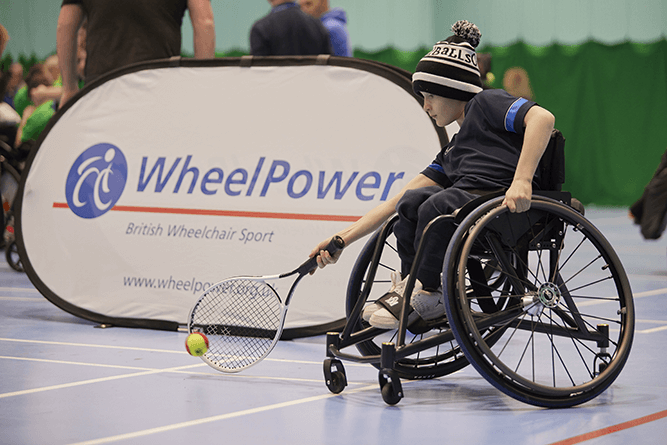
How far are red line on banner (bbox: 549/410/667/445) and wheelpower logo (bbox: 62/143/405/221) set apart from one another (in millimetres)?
1370

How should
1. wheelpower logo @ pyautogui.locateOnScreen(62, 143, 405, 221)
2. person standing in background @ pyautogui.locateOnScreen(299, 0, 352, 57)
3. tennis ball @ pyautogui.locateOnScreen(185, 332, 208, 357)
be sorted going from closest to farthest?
1. tennis ball @ pyautogui.locateOnScreen(185, 332, 208, 357)
2. wheelpower logo @ pyautogui.locateOnScreen(62, 143, 405, 221)
3. person standing in background @ pyautogui.locateOnScreen(299, 0, 352, 57)

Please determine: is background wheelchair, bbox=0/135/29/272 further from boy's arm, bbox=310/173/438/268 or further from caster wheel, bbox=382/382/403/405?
caster wheel, bbox=382/382/403/405

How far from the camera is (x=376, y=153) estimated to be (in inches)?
131

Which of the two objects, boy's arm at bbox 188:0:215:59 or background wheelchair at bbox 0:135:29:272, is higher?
boy's arm at bbox 188:0:215:59

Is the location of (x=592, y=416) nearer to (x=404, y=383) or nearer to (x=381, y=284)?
(x=404, y=383)

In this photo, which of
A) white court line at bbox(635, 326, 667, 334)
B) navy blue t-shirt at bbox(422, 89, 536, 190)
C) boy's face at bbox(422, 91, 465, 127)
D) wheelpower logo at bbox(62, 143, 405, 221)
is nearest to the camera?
navy blue t-shirt at bbox(422, 89, 536, 190)

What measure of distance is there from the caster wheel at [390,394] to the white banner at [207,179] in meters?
1.03

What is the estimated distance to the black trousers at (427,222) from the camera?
2295 millimetres

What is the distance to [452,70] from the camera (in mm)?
2512

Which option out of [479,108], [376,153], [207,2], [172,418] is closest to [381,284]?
[376,153]

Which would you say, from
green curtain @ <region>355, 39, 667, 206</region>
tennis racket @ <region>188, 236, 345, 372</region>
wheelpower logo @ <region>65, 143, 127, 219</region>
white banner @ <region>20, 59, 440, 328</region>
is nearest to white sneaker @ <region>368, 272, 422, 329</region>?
tennis racket @ <region>188, 236, 345, 372</region>

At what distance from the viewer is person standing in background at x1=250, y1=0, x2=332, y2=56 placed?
159 inches

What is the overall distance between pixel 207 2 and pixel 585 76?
8.84 m

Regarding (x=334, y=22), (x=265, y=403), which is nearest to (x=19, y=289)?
(x=334, y=22)
